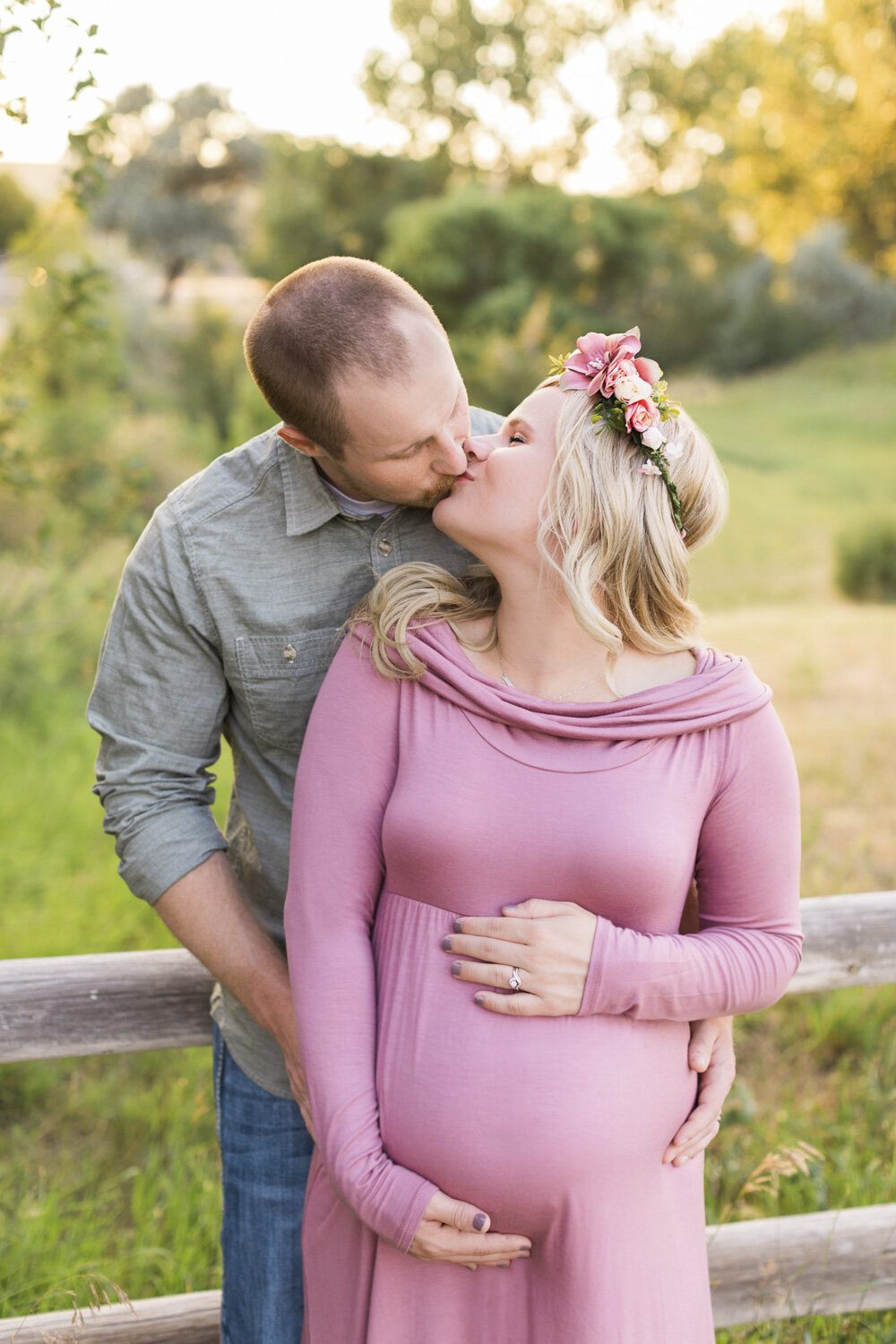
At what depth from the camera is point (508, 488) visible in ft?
5.59

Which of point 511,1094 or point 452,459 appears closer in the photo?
point 511,1094

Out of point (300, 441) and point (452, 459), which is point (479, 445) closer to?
point (452, 459)

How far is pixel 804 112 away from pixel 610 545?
18454 mm

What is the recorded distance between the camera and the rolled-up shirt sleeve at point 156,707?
1.79 meters

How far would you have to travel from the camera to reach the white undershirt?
1.88 metres

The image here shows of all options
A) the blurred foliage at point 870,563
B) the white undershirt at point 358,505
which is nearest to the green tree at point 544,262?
the blurred foliage at point 870,563

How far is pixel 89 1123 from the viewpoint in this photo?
11.2 feet

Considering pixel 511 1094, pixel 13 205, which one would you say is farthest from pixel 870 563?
pixel 13 205

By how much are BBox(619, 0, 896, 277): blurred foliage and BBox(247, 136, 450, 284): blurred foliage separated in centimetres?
785

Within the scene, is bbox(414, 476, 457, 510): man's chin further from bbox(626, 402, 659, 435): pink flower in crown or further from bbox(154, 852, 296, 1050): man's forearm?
bbox(154, 852, 296, 1050): man's forearm

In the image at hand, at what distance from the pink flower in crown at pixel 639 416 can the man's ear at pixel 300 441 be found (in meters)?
0.54

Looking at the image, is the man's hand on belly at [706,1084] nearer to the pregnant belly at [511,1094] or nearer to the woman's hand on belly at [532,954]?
the pregnant belly at [511,1094]

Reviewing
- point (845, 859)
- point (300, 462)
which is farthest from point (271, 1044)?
point (845, 859)

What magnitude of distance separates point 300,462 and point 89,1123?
261 centimetres
